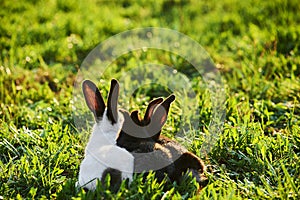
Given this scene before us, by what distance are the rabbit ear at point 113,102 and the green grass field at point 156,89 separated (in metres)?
0.45

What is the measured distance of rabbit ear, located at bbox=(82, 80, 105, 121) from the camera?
Result: 3066 millimetres

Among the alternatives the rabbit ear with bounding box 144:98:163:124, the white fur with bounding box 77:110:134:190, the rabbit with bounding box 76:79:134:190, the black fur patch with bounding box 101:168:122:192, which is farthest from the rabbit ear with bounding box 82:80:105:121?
the black fur patch with bounding box 101:168:122:192

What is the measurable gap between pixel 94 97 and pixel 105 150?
38 cm

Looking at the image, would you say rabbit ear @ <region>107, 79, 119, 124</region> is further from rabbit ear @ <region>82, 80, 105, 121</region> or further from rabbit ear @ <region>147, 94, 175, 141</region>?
rabbit ear @ <region>147, 94, 175, 141</region>

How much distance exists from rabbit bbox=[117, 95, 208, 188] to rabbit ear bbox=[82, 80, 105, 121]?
17cm

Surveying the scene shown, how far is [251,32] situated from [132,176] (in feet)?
11.7

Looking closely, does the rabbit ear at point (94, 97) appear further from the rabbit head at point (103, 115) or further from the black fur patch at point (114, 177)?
the black fur patch at point (114, 177)

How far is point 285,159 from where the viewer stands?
3.26 m

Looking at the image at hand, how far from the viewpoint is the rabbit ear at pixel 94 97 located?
3.07 meters

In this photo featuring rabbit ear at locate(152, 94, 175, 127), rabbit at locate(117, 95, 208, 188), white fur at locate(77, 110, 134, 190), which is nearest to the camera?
white fur at locate(77, 110, 134, 190)

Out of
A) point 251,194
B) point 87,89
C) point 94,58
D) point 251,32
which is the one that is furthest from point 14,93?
point 251,32

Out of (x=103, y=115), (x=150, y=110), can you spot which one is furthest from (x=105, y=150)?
(x=150, y=110)

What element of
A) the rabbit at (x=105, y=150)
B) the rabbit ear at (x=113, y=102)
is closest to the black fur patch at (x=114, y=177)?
the rabbit at (x=105, y=150)

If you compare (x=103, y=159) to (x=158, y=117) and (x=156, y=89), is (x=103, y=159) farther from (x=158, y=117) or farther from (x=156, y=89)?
(x=156, y=89)
